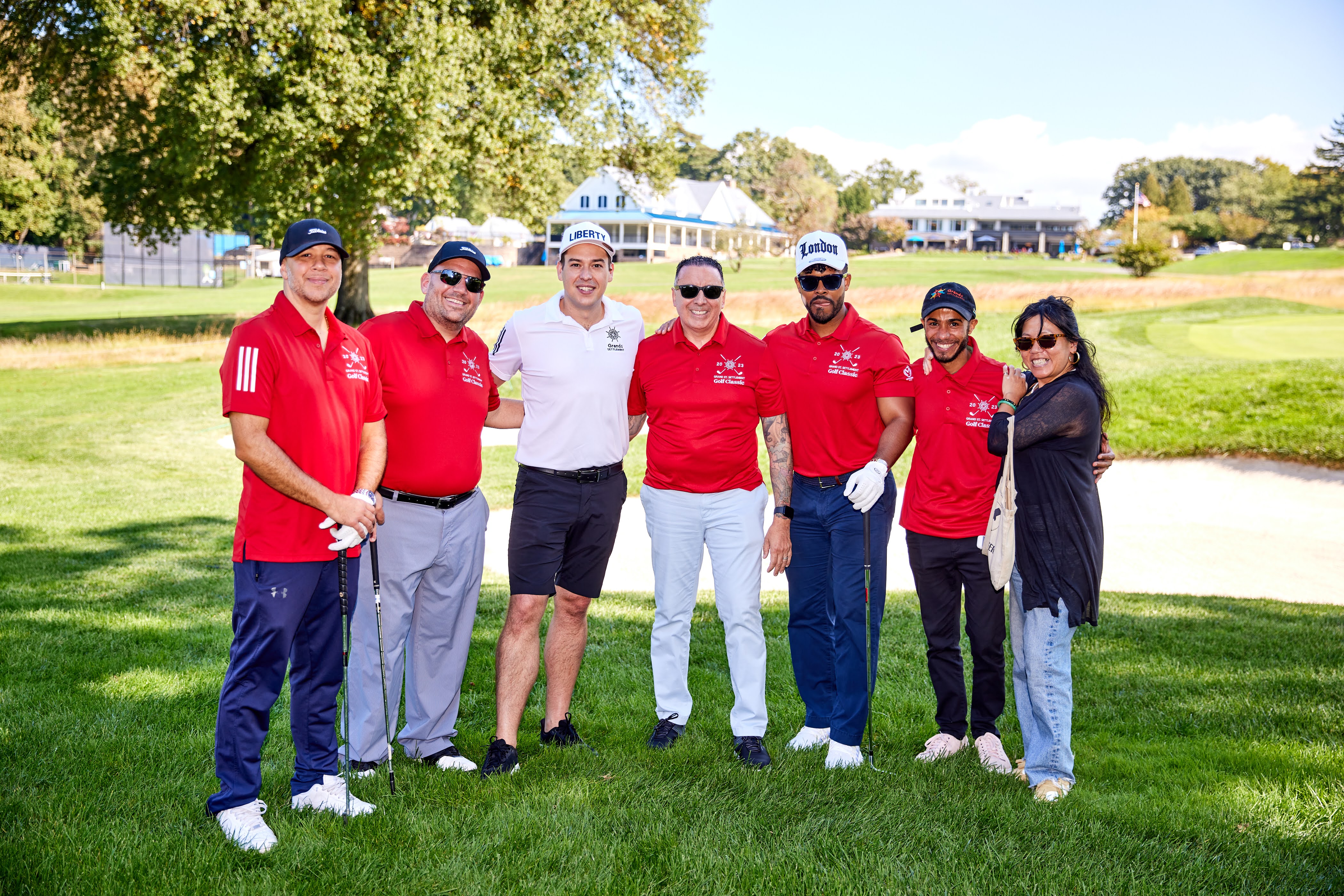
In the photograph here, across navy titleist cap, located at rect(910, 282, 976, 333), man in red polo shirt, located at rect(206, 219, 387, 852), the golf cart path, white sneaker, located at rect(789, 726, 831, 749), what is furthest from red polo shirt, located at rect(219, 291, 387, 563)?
the golf cart path

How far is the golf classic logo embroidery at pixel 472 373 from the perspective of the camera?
4.67m

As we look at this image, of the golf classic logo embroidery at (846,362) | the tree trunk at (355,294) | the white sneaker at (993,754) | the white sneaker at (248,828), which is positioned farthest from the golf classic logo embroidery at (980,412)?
the tree trunk at (355,294)

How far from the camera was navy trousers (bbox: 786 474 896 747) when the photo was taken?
5.04m

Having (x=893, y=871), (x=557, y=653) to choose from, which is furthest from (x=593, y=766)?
(x=893, y=871)

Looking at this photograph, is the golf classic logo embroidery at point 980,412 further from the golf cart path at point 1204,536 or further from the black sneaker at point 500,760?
the golf cart path at point 1204,536

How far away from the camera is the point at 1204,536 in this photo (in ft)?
38.4

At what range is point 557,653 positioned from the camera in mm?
5043

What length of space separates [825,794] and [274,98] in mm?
20131

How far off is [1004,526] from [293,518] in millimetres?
2906

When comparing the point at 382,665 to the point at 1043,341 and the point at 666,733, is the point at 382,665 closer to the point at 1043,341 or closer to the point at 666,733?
the point at 666,733

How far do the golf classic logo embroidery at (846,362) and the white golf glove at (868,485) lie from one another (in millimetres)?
480

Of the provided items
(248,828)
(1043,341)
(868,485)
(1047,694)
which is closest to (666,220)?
(868,485)

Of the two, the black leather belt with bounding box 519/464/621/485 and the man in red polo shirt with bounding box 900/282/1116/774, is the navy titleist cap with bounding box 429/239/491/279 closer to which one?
the black leather belt with bounding box 519/464/621/485

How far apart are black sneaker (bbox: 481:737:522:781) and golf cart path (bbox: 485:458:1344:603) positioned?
4518 mm
